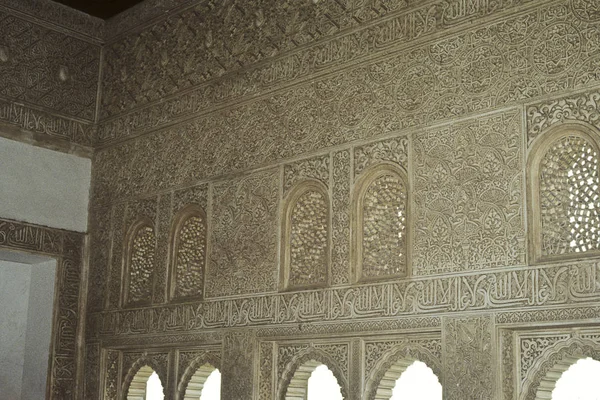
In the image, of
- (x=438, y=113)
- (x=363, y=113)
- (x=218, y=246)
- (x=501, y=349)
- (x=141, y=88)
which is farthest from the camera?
(x=141, y=88)

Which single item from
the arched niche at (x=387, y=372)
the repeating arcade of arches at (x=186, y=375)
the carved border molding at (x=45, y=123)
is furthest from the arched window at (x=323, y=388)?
the carved border molding at (x=45, y=123)

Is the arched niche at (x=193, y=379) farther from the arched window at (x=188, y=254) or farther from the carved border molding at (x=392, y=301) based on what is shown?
the arched window at (x=188, y=254)

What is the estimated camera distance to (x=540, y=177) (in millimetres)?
4652

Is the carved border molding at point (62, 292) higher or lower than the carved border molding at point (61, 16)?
lower

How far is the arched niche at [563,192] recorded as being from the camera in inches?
175

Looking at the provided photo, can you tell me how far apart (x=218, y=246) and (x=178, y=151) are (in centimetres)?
96

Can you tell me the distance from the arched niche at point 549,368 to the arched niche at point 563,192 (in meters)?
0.45

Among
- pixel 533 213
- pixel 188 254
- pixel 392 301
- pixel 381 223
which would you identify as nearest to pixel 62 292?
pixel 188 254

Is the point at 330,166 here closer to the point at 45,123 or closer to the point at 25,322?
the point at 45,123

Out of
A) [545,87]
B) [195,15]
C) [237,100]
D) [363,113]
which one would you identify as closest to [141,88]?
[195,15]

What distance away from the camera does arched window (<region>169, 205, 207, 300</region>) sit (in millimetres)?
6539

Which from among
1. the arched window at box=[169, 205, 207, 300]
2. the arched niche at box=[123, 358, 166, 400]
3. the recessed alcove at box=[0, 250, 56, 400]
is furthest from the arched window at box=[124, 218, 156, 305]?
the recessed alcove at box=[0, 250, 56, 400]

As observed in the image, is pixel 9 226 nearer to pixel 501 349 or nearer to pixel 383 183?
pixel 383 183

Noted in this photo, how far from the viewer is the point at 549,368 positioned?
14.5 feet
